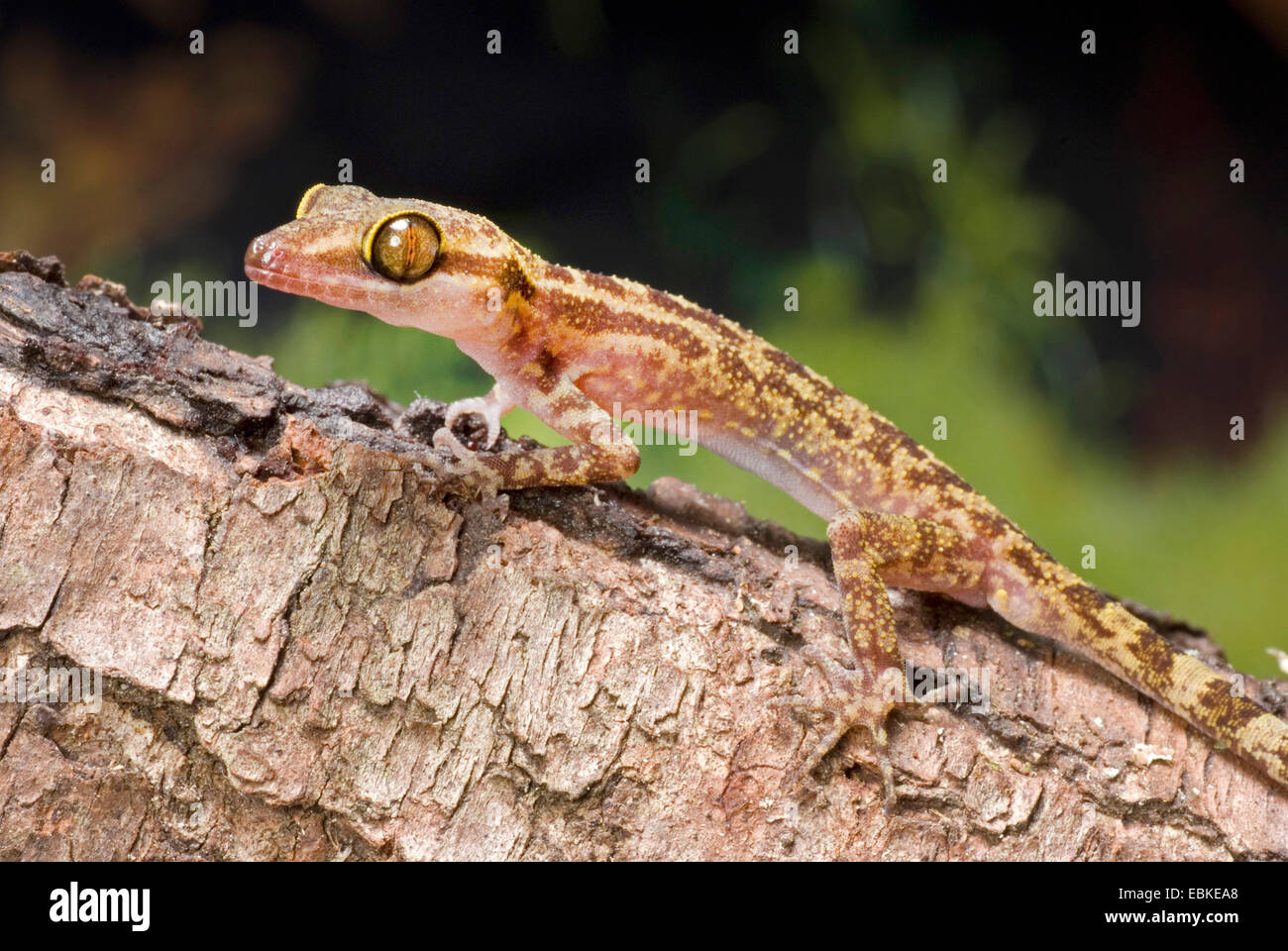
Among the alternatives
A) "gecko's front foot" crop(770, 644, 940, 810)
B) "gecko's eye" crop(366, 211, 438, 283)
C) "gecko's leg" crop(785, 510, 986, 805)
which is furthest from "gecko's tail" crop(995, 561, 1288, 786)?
"gecko's eye" crop(366, 211, 438, 283)

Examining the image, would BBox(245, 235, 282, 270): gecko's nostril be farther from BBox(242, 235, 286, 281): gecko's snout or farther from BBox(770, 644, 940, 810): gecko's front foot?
BBox(770, 644, 940, 810): gecko's front foot

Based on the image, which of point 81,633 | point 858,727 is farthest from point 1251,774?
point 81,633

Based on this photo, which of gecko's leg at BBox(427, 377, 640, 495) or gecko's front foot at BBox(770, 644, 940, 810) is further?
gecko's leg at BBox(427, 377, 640, 495)

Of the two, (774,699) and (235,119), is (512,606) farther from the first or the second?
(235,119)
